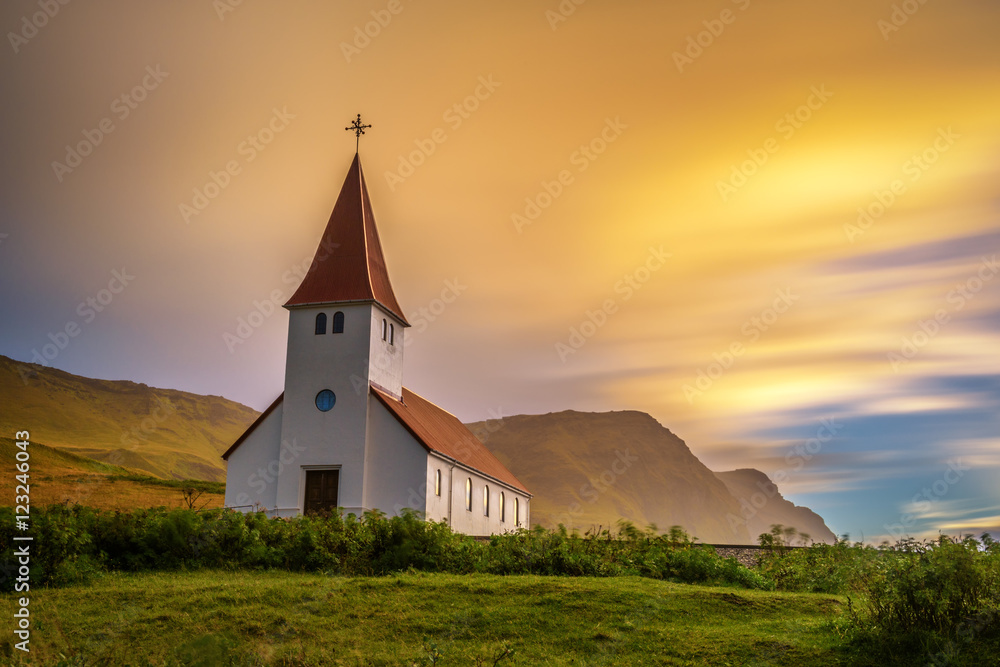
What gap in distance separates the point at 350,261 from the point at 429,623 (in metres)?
22.7

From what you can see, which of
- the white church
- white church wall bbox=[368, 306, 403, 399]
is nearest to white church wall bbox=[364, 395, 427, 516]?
the white church

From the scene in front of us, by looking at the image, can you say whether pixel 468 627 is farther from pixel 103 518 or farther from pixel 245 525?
pixel 103 518

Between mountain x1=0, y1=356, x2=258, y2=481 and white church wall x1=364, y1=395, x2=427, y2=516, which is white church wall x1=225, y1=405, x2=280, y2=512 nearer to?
white church wall x1=364, y1=395, x2=427, y2=516

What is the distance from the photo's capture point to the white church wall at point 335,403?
99.8ft

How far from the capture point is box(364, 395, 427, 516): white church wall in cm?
2995

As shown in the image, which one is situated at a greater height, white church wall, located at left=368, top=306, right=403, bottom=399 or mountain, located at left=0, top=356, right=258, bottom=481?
mountain, located at left=0, top=356, right=258, bottom=481

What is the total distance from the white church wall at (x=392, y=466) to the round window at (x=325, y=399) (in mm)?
1513

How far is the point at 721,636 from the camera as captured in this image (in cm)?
1154

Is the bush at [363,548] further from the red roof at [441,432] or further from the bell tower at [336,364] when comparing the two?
the red roof at [441,432]

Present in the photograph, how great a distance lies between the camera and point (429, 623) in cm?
1225

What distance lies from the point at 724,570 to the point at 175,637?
11.0m

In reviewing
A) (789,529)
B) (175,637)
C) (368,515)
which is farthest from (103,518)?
(789,529)

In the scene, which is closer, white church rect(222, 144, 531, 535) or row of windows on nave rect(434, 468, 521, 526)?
white church rect(222, 144, 531, 535)

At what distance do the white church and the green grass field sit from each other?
Answer: 48.2ft
